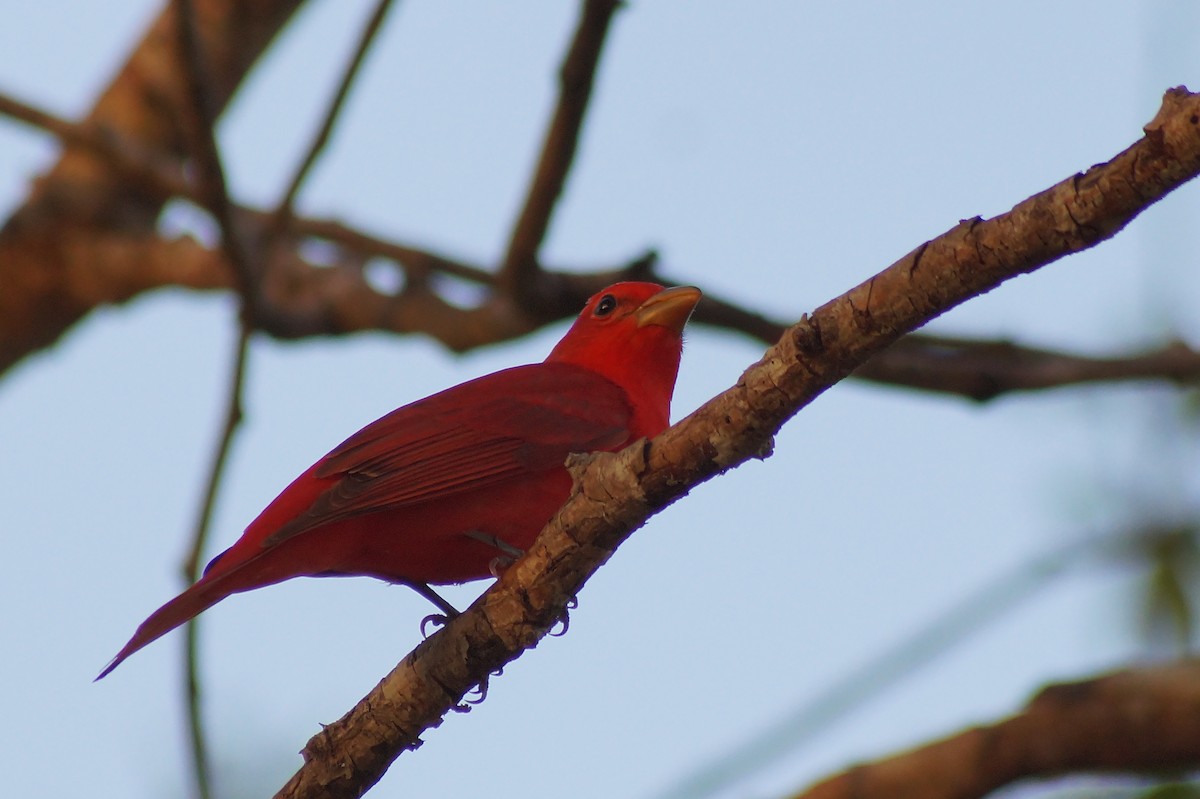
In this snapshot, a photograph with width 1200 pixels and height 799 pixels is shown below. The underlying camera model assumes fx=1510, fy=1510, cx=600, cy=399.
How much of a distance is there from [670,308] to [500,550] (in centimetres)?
136

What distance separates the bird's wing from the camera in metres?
4.11

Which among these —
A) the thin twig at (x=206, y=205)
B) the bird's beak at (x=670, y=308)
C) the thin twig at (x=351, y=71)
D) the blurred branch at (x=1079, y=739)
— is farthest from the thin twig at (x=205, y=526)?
the blurred branch at (x=1079, y=739)

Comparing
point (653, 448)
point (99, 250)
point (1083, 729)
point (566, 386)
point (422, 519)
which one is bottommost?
point (1083, 729)

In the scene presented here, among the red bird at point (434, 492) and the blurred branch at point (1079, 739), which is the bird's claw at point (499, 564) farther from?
the blurred branch at point (1079, 739)

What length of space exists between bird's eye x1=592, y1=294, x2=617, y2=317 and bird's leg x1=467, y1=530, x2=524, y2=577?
4.86 ft

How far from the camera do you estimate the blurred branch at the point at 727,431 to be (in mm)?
2605

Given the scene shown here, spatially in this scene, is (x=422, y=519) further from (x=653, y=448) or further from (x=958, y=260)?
(x=958, y=260)

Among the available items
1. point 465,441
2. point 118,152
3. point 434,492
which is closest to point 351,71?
point 465,441

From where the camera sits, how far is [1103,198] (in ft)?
8.53

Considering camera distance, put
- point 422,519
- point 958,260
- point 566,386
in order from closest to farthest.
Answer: point 958,260
point 422,519
point 566,386

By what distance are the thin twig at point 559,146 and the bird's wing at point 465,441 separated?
1.63 ft

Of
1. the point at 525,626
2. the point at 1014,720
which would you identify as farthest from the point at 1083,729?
the point at 525,626

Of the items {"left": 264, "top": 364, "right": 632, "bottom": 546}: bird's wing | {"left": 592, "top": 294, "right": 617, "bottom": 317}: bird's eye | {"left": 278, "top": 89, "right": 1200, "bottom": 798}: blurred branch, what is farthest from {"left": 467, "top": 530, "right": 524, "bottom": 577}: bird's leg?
{"left": 592, "top": 294, "right": 617, "bottom": 317}: bird's eye

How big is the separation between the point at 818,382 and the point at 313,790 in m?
1.58
